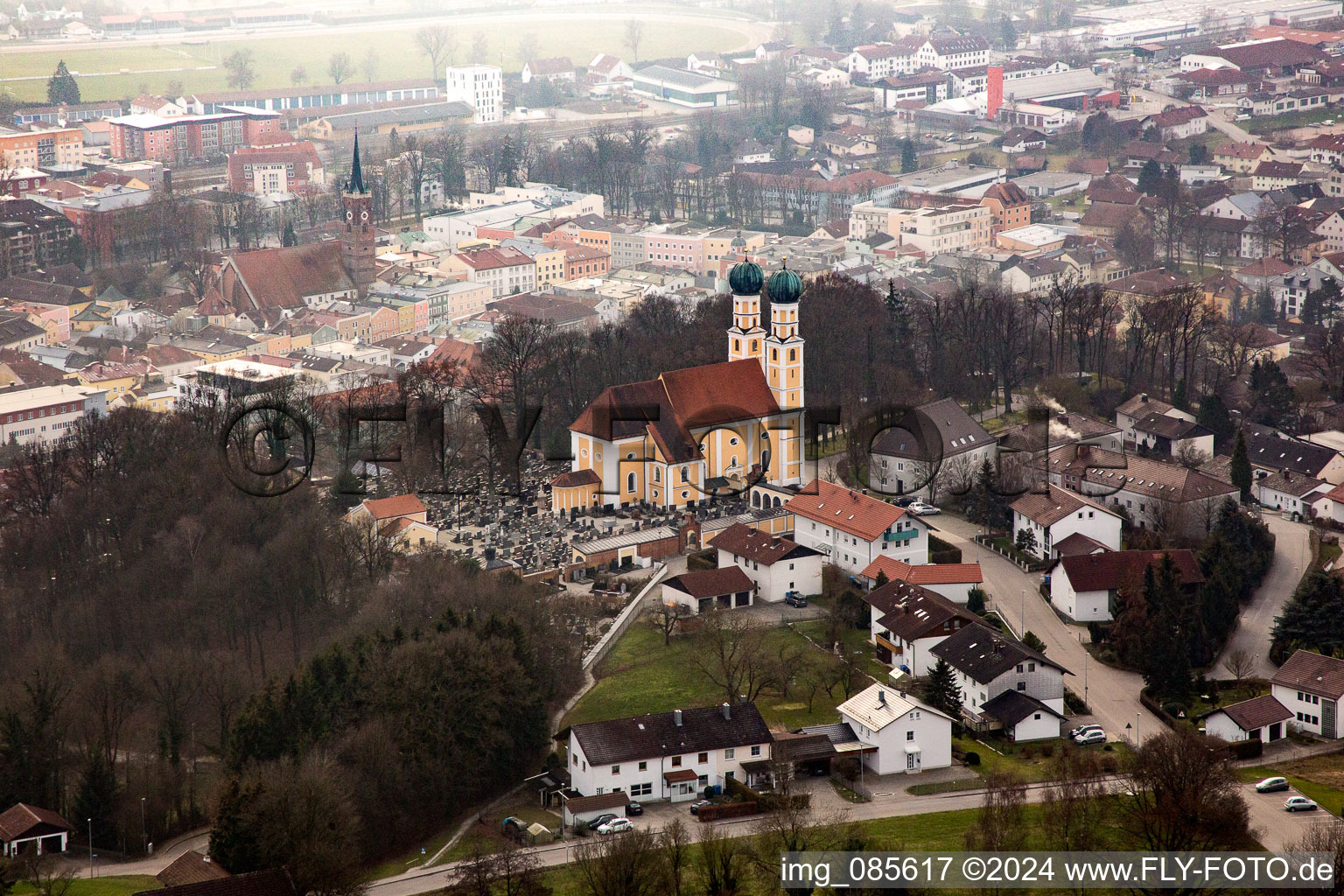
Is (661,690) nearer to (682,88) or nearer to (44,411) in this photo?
(44,411)

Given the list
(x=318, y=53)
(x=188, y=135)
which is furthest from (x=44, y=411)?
(x=318, y=53)

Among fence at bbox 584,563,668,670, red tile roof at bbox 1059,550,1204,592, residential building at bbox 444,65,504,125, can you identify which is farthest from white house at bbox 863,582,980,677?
residential building at bbox 444,65,504,125

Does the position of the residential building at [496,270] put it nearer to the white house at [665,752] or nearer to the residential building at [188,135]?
the residential building at [188,135]

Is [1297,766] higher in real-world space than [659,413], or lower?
lower

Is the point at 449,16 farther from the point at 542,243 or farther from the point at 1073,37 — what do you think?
the point at 542,243

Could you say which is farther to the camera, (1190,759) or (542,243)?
(542,243)

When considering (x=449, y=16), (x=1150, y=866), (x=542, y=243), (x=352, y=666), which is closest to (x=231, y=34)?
(x=449, y=16)
